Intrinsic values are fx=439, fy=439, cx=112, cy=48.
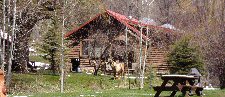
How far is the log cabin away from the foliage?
4994 mm

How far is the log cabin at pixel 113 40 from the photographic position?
110ft

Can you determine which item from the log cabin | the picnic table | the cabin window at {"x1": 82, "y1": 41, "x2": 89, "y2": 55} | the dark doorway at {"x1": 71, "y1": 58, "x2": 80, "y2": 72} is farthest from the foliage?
the picnic table

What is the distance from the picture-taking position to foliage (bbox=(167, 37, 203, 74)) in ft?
88.7

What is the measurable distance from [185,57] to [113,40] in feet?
27.6

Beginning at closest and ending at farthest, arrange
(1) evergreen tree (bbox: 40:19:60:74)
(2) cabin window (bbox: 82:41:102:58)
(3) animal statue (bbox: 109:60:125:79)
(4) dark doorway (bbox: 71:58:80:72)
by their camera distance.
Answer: (3) animal statue (bbox: 109:60:125:79) → (1) evergreen tree (bbox: 40:19:60:74) → (2) cabin window (bbox: 82:41:102:58) → (4) dark doorway (bbox: 71:58:80:72)

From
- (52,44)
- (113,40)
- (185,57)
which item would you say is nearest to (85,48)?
(113,40)

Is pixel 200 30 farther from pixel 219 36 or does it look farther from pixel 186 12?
pixel 186 12

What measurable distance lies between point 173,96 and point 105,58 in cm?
2066

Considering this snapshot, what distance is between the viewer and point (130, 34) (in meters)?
33.6

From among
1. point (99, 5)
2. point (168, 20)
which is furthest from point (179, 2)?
point (99, 5)

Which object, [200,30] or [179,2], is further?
[179,2]

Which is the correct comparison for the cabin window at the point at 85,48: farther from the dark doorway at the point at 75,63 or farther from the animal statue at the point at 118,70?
the animal statue at the point at 118,70

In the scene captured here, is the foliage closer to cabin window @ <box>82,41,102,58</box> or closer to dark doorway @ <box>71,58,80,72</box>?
cabin window @ <box>82,41,102,58</box>

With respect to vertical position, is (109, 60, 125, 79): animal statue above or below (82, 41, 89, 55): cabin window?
below
